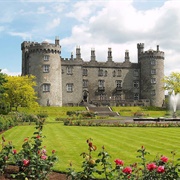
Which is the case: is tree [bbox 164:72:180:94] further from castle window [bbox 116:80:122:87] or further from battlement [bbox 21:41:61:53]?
battlement [bbox 21:41:61:53]

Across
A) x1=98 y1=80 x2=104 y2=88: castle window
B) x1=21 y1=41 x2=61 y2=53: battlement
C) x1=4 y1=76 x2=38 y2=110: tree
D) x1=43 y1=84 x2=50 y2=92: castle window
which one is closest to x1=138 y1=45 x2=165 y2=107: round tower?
x1=98 y1=80 x2=104 y2=88: castle window

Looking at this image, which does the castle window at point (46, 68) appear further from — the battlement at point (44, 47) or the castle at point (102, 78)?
the battlement at point (44, 47)

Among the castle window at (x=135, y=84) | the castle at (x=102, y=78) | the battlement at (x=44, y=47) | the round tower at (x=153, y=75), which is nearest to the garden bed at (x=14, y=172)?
the castle at (x=102, y=78)

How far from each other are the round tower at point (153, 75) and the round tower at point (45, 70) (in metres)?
23.2

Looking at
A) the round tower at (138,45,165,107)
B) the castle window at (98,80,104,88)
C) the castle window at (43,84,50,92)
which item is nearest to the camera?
the castle window at (43,84,50,92)

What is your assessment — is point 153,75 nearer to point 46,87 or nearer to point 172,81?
point 172,81

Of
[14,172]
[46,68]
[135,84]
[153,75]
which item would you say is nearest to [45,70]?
[46,68]

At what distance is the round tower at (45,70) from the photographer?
214ft

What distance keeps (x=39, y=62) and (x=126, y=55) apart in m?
24.4

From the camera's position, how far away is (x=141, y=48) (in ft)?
258

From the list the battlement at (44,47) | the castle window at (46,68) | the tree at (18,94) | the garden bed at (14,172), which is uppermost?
the battlement at (44,47)

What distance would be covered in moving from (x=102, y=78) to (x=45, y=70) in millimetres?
16751

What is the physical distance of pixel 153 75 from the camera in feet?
249

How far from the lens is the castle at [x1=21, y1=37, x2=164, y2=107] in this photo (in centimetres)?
6712
